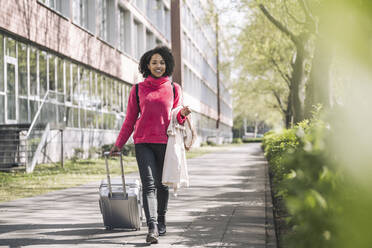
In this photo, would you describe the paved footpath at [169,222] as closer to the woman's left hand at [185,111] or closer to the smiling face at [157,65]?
the woman's left hand at [185,111]

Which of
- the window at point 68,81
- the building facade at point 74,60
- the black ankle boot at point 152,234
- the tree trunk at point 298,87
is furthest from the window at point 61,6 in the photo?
the black ankle boot at point 152,234

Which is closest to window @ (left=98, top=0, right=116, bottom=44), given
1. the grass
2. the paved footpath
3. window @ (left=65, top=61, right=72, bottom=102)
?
window @ (left=65, top=61, right=72, bottom=102)

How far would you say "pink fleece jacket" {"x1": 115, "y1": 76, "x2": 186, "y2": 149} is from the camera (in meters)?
5.41

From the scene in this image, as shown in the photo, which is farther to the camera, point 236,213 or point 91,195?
point 91,195

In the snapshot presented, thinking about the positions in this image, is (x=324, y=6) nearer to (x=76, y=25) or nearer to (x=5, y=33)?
(x=5, y=33)

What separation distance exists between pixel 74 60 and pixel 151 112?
1771cm

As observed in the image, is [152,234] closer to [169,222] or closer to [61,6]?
[169,222]

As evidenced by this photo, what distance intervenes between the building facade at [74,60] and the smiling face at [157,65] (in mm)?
11909

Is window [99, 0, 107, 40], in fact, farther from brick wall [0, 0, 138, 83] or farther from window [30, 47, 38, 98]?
window [30, 47, 38, 98]

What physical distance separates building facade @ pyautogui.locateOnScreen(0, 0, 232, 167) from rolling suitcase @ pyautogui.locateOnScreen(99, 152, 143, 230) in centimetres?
1153

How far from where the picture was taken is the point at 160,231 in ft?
18.5

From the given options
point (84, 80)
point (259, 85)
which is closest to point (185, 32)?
point (259, 85)

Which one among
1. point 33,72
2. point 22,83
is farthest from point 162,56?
point 33,72

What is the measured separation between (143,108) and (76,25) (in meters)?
17.8
